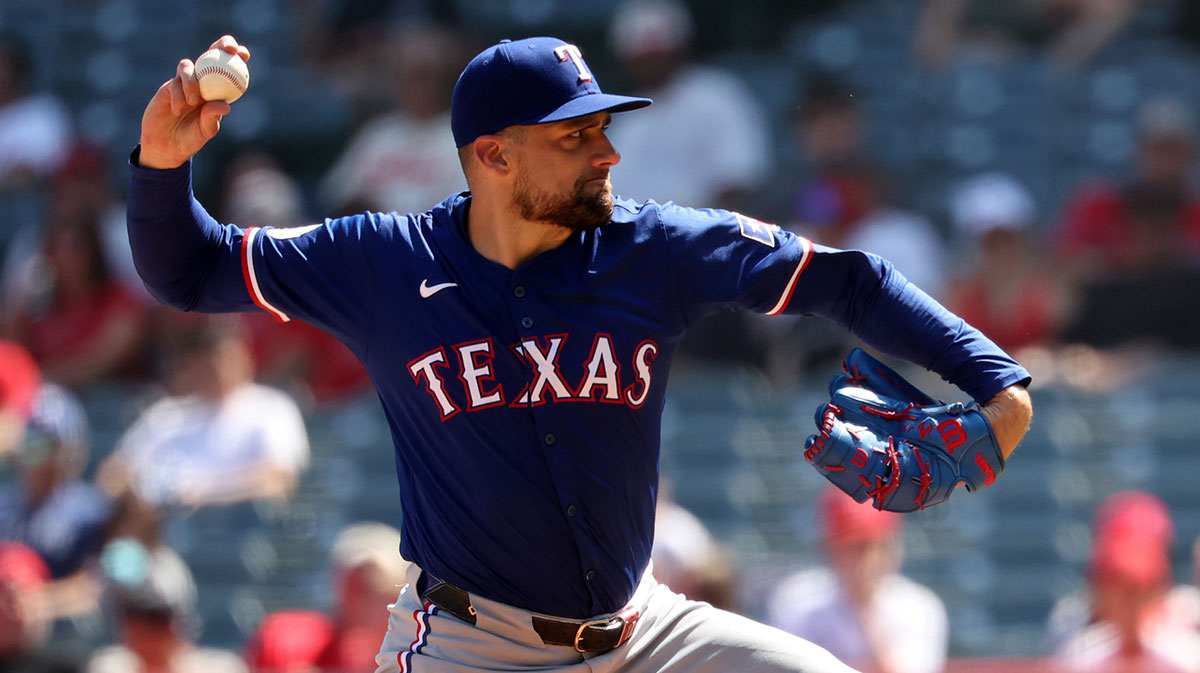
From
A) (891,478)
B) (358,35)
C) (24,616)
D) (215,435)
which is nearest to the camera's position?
(891,478)

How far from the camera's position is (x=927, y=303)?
9.54 feet

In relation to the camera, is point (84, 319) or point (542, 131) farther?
point (84, 319)

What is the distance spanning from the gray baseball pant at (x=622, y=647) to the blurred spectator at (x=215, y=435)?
352 centimetres

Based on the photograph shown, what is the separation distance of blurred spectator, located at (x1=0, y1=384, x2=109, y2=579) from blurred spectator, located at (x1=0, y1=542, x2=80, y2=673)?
95 mm

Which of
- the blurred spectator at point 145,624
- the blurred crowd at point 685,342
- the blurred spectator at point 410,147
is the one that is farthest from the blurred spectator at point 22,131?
the blurred spectator at point 145,624

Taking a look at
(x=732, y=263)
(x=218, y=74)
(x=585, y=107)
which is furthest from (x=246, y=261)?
(x=732, y=263)

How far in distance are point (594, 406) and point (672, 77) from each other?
4.90m

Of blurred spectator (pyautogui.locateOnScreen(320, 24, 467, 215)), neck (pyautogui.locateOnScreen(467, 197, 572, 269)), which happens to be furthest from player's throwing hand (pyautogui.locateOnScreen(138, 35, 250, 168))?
blurred spectator (pyautogui.locateOnScreen(320, 24, 467, 215))

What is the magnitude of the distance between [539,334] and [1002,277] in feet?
13.6

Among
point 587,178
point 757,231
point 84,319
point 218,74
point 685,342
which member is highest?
point 218,74

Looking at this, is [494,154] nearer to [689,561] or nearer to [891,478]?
[891,478]

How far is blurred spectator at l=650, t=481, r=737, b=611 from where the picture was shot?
5.30 metres

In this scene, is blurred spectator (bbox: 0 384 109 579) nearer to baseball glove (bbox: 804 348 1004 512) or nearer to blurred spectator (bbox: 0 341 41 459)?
blurred spectator (bbox: 0 341 41 459)

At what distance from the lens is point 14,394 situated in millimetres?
6898
